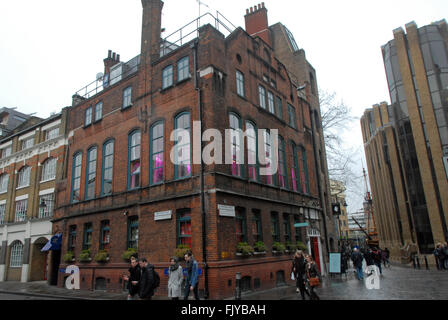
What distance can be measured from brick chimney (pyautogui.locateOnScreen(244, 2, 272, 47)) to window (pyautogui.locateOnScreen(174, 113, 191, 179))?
13665 millimetres

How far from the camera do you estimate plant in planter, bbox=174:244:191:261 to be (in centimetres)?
1401

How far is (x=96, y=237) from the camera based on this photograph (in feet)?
61.4

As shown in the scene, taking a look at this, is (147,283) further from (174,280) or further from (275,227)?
(275,227)

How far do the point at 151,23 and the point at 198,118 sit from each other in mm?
8096

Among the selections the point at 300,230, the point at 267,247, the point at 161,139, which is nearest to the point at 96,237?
the point at 161,139

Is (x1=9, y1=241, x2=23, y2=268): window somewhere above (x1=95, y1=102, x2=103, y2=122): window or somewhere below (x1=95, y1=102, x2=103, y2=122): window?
below

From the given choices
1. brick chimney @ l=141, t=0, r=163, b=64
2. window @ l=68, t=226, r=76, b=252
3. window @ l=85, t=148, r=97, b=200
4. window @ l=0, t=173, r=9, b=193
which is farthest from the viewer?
window @ l=0, t=173, r=9, b=193

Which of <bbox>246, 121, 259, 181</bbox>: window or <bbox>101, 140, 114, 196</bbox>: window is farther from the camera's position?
<bbox>101, 140, 114, 196</bbox>: window

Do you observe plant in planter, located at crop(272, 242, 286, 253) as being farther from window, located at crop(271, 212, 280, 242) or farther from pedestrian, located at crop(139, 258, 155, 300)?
pedestrian, located at crop(139, 258, 155, 300)

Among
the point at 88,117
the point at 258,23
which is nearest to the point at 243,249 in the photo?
the point at 88,117

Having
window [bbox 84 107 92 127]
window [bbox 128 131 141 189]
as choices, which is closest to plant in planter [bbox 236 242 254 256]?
window [bbox 128 131 141 189]

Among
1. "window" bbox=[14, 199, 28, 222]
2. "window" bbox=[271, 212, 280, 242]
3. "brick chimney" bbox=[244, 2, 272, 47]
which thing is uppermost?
"brick chimney" bbox=[244, 2, 272, 47]

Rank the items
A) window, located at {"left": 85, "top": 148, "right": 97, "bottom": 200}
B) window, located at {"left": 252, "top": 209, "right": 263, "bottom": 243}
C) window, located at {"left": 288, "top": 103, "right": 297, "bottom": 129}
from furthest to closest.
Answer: window, located at {"left": 288, "top": 103, "right": 297, "bottom": 129} → window, located at {"left": 85, "top": 148, "right": 97, "bottom": 200} → window, located at {"left": 252, "top": 209, "right": 263, "bottom": 243}
